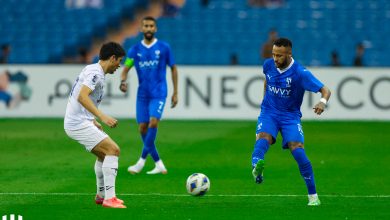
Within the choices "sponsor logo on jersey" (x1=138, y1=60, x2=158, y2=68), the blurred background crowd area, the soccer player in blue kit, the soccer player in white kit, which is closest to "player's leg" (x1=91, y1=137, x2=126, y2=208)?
the soccer player in white kit

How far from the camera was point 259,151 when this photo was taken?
11.0 meters

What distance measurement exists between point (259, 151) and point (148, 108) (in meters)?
4.54

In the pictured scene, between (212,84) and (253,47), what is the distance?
4006mm

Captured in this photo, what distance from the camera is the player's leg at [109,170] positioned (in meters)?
10.8

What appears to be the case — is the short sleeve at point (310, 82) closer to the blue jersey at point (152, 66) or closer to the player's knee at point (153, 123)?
the player's knee at point (153, 123)

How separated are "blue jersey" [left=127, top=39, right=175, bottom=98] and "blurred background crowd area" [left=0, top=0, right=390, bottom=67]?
1312cm

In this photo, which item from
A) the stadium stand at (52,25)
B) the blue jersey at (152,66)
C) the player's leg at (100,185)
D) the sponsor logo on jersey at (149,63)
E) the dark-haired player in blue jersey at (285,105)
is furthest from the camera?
the stadium stand at (52,25)

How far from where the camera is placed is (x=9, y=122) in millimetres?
24484

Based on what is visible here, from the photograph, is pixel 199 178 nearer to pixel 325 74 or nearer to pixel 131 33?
pixel 325 74

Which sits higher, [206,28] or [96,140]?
[206,28]

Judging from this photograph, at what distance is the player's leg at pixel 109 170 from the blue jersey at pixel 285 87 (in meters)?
2.04

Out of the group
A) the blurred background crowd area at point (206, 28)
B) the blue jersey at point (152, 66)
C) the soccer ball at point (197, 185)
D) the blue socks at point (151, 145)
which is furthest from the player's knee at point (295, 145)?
the blurred background crowd area at point (206, 28)

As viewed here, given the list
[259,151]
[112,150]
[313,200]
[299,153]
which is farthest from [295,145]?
[112,150]

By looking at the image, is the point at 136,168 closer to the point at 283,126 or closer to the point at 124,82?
the point at 124,82
